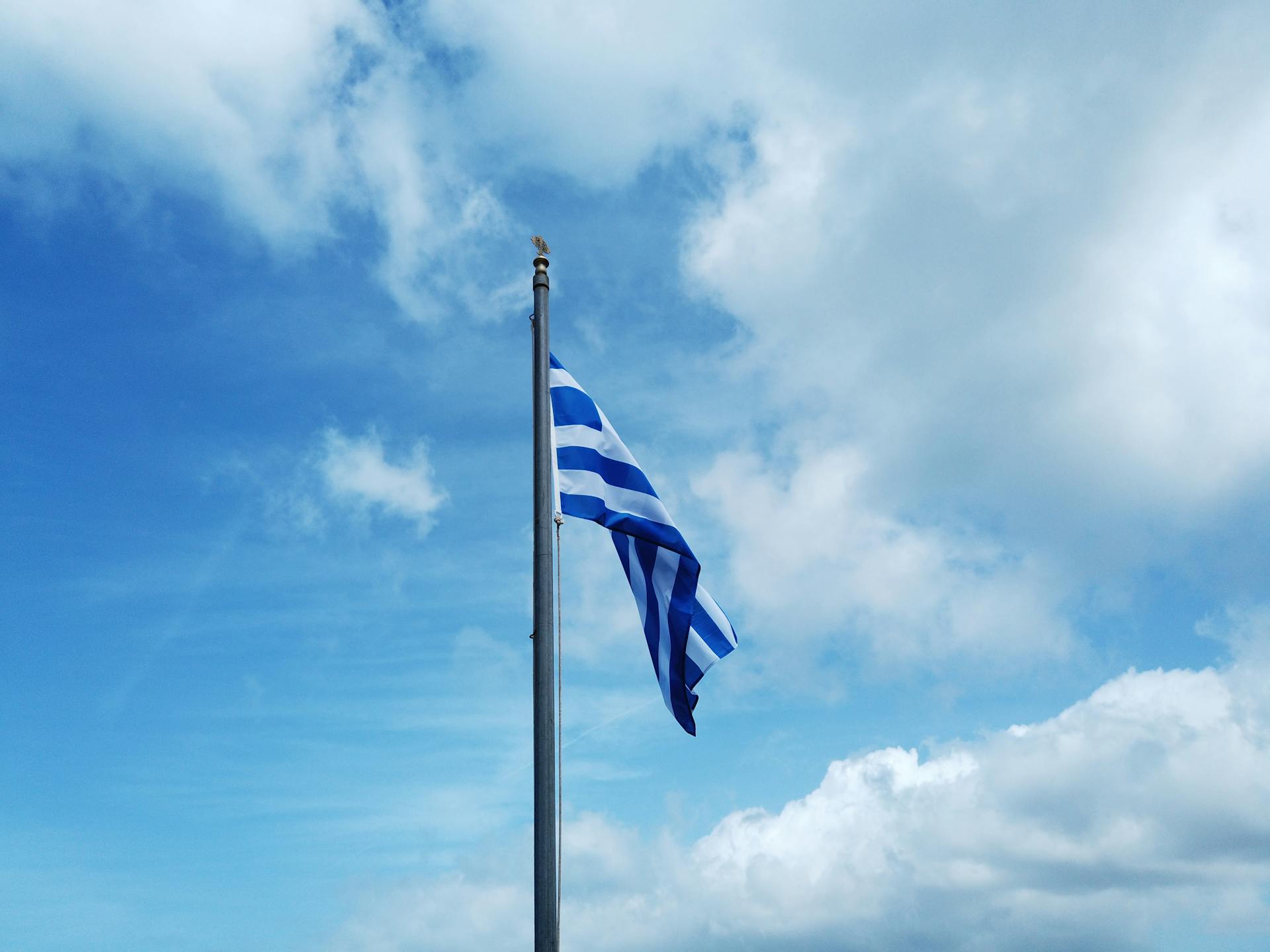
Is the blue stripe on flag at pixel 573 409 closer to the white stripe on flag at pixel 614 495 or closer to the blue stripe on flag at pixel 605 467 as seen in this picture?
the blue stripe on flag at pixel 605 467

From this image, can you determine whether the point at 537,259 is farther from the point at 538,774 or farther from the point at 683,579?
the point at 538,774

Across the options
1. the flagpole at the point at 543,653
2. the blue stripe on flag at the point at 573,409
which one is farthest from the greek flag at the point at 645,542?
the flagpole at the point at 543,653

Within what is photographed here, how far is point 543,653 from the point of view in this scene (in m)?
15.4

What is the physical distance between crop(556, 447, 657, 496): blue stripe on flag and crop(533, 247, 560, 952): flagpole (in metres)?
1.57

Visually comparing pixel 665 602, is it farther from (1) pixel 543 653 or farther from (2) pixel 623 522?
(1) pixel 543 653

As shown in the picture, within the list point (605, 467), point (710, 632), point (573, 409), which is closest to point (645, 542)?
point (605, 467)

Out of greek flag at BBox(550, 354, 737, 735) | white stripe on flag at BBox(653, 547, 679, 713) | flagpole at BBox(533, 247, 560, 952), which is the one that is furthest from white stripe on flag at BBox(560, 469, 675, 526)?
flagpole at BBox(533, 247, 560, 952)

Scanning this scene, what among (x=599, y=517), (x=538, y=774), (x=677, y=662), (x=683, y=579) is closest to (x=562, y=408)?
(x=599, y=517)

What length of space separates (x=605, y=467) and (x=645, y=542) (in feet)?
5.74

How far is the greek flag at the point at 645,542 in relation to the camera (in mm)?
18516

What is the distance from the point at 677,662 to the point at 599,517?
134 inches

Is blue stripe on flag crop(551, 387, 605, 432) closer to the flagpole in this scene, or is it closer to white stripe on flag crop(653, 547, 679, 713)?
the flagpole

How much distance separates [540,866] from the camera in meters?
14.3

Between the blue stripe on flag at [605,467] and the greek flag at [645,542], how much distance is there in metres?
0.01
